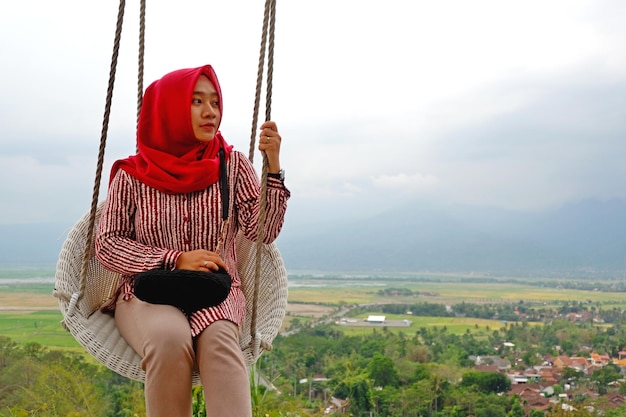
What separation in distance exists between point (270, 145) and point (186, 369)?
2.01 ft

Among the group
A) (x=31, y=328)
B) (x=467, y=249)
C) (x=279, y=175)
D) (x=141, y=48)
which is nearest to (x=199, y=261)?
(x=279, y=175)

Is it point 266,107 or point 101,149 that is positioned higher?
point 266,107

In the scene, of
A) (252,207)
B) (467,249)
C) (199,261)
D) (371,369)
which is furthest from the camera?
(467,249)

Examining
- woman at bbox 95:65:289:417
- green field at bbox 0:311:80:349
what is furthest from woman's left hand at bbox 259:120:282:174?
green field at bbox 0:311:80:349

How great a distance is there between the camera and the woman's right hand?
163 centimetres

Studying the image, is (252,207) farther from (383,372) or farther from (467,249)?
(467,249)

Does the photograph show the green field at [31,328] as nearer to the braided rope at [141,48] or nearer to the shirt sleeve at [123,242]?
the braided rope at [141,48]

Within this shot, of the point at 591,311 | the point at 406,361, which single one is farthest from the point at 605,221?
the point at 406,361

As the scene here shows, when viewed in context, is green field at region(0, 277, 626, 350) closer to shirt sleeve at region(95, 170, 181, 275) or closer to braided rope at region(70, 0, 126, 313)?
braided rope at region(70, 0, 126, 313)

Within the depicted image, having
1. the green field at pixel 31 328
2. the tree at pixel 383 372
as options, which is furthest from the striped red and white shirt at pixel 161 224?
the tree at pixel 383 372

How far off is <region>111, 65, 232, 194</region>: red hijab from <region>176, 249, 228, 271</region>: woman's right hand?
0.62ft

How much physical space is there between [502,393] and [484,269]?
139ft

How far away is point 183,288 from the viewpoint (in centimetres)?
158

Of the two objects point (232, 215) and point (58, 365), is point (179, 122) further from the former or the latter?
point (58, 365)
